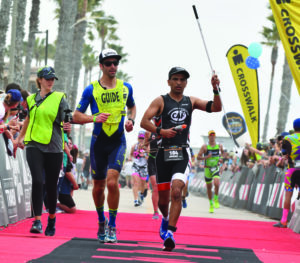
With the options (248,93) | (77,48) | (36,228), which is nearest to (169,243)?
(36,228)

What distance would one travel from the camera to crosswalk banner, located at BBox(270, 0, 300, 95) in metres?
10.8

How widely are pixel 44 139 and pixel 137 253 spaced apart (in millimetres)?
2108

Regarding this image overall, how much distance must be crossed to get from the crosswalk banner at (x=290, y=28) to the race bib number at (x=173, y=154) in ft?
12.5

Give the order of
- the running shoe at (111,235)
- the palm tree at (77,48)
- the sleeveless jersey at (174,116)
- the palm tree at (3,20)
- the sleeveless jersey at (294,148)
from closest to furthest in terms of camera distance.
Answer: the running shoe at (111,235) → the sleeveless jersey at (174,116) → the sleeveless jersey at (294,148) → the palm tree at (3,20) → the palm tree at (77,48)

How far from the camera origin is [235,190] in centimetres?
2148

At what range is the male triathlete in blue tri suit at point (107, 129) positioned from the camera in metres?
7.60

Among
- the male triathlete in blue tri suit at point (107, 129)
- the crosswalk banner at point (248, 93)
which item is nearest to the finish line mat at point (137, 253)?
the male triathlete in blue tri suit at point (107, 129)

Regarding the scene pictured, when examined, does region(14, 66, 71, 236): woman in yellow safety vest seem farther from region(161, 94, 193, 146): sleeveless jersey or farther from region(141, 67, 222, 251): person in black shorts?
region(161, 94, 193, 146): sleeveless jersey

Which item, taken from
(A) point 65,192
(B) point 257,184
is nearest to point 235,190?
(B) point 257,184

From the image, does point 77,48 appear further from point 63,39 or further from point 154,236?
point 154,236

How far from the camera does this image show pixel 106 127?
7641 millimetres

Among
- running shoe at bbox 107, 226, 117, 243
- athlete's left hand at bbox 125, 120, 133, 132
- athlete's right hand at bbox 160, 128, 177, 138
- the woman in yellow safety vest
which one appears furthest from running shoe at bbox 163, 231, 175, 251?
the woman in yellow safety vest

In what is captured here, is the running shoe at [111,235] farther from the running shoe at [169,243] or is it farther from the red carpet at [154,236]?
the running shoe at [169,243]

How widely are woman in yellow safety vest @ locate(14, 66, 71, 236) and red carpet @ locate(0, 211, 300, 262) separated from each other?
16.8 inches
